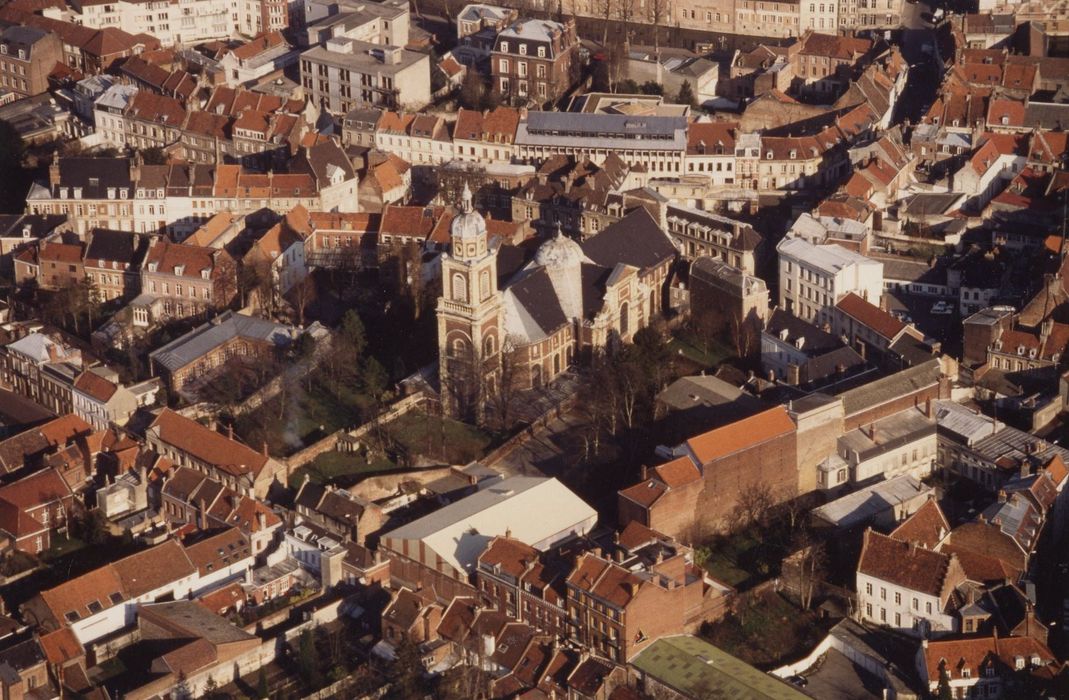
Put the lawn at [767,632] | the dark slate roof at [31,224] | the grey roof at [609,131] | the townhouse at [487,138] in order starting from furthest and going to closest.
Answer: the townhouse at [487,138]
the grey roof at [609,131]
the dark slate roof at [31,224]
the lawn at [767,632]

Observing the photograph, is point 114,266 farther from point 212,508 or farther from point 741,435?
point 741,435

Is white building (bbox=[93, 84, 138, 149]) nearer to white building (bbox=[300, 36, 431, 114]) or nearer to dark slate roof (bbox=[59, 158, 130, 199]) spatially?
dark slate roof (bbox=[59, 158, 130, 199])

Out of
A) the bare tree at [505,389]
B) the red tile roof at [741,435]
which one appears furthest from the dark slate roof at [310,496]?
the red tile roof at [741,435]

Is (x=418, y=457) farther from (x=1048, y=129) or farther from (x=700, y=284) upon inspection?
(x=1048, y=129)

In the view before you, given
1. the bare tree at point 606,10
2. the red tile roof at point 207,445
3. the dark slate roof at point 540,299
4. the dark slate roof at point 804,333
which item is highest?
the bare tree at point 606,10

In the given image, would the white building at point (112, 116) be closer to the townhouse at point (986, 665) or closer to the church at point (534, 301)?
the church at point (534, 301)

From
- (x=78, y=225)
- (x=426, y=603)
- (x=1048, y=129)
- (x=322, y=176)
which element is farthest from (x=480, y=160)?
(x=426, y=603)

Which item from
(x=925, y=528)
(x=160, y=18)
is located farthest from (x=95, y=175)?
(x=925, y=528)
